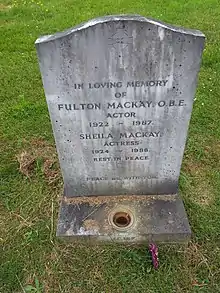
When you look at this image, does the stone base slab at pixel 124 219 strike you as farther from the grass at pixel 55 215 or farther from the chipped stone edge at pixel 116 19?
the chipped stone edge at pixel 116 19

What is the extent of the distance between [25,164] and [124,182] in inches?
44.6

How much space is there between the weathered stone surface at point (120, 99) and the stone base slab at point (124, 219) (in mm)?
96

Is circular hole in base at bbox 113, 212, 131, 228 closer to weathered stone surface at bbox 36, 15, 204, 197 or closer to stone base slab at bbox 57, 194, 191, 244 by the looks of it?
stone base slab at bbox 57, 194, 191, 244

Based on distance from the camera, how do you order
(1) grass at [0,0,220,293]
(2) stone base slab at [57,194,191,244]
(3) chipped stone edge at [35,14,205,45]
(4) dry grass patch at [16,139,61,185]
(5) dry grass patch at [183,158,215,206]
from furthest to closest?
(4) dry grass patch at [16,139,61,185], (5) dry grass patch at [183,158,215,206], (2) stone base slab at [57,194,191,244], (1) grass at [0,0,220,293], (3) chipped stone edge at [35,14,205,45]

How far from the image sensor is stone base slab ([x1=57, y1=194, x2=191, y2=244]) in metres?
2.76

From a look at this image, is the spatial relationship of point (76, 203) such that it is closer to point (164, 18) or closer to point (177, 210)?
point (177, 210)

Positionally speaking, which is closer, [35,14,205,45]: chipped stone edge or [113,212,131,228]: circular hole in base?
[35,14,205,45]: chipped stone edge

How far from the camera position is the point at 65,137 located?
2.65 m

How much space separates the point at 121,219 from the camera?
2910mm

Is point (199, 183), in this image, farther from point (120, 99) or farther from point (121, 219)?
point (120, 99)

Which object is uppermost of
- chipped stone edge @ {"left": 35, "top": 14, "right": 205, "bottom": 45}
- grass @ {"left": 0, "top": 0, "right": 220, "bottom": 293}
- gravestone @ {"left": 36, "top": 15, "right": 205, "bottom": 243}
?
chipped stone edge @ {"left": 35, "top": 14, "right": 205, "bottom": 45}

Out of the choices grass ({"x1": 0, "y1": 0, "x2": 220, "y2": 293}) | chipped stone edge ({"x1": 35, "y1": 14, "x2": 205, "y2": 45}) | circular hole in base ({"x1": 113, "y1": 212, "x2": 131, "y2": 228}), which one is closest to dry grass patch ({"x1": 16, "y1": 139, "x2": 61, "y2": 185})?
grass ({"x1": 0, "y1": 0, "x2": 220, "y2": 293})

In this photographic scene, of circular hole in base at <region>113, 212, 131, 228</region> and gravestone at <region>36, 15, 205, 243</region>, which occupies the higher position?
gravestone at <region>36, 15, 205, 243</region>

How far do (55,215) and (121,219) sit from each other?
60cm
